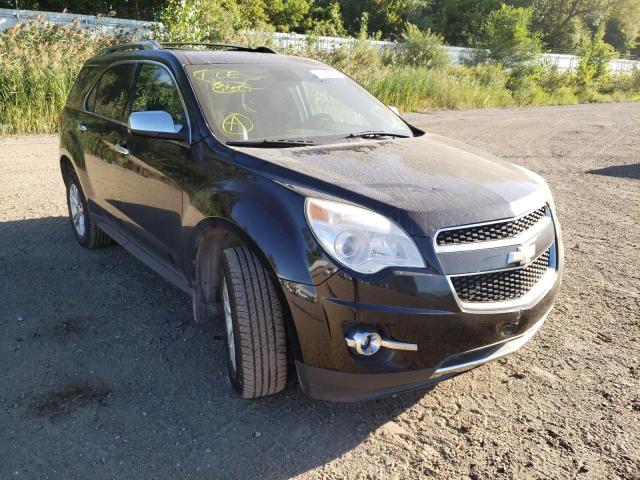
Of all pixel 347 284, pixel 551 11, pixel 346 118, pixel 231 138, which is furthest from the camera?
pixel 551 11

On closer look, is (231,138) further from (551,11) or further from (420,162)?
(551,11)

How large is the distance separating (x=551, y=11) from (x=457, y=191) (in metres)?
60.8

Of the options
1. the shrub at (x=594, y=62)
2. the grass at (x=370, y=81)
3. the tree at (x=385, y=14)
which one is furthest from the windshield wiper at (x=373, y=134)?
the tree at (x=385, y=14)

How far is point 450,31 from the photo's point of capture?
51250 millimetres

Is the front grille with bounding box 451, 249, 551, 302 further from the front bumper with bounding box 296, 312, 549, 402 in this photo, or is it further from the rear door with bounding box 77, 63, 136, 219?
the rear door with bounding box 77, 63, 136, 219

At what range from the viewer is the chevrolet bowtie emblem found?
251 centimetres

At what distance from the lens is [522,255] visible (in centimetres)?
256

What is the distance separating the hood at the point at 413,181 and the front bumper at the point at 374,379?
61cm

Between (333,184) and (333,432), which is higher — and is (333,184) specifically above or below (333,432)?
above

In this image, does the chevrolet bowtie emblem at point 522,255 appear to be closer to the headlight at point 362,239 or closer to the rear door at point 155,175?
the headlight at point 362,239

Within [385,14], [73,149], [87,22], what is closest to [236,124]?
[73,149]

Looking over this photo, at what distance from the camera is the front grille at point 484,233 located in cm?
241

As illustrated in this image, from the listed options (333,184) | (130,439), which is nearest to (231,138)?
(333,184)

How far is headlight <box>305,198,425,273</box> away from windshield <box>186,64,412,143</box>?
1.06 meters
